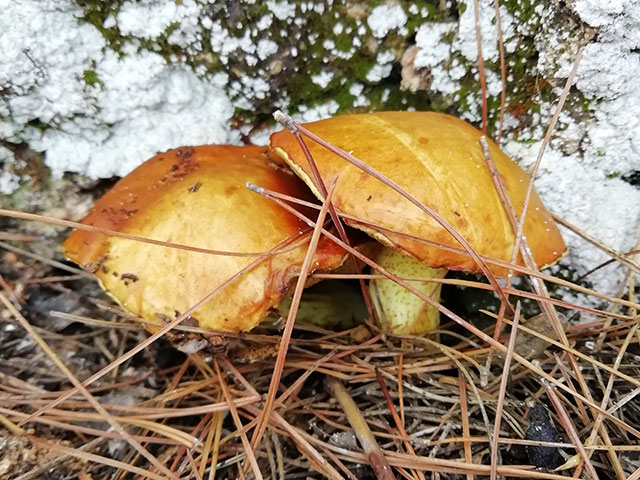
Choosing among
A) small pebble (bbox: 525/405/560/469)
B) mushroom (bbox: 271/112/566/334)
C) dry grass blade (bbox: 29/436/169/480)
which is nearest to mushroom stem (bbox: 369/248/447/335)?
mushroom (bbox: 271/112/566/334)

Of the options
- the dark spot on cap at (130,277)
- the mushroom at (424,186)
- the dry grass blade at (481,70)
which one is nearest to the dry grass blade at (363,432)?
the mushroom at (424,186)

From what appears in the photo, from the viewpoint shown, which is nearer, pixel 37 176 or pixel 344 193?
pixel 344 193

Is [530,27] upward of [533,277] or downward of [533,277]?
upward

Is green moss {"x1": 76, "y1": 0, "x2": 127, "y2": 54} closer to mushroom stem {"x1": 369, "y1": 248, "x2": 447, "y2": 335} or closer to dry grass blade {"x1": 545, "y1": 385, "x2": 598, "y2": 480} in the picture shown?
mushroom stem {"x1": 369, "y1": 248, "x2": 447, "y2": 335}

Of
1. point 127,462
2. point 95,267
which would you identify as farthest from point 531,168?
point 127,462

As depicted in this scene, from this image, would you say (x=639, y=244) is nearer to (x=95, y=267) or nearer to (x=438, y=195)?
(x=438, y=195)

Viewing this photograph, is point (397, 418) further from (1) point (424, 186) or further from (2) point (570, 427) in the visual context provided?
(1) point (424, 186)
